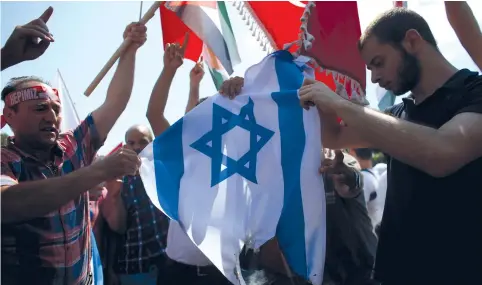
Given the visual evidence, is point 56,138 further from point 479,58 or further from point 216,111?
point 479,58

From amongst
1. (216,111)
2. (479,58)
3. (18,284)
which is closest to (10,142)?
(18,284)

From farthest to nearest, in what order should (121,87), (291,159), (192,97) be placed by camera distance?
(192,97)
(121,87)
(291,159)

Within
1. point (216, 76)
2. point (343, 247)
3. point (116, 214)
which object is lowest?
point (343, 247)

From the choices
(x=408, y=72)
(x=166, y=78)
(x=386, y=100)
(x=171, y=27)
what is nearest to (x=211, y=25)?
(x=171, y=27)

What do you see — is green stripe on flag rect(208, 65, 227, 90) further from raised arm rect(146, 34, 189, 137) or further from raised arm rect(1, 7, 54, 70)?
raised arm rect(1, 7, 54, 70)

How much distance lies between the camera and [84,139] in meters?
2.62

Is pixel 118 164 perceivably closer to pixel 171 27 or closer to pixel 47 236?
pixel 47 236

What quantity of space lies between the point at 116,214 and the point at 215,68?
56.0 inches

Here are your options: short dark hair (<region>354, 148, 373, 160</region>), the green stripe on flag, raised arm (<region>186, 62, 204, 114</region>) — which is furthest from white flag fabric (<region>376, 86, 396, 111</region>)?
raised arm (<region>186, 62, 204, 114</region>)

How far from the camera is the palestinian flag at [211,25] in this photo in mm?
3650

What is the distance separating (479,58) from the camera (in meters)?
2.50

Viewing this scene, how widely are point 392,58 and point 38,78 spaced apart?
1.78 meters

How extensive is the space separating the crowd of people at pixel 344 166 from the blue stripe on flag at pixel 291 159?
163mm

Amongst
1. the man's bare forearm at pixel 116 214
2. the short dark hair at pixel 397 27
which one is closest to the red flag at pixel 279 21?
the short dark hair at pixel 397 27
